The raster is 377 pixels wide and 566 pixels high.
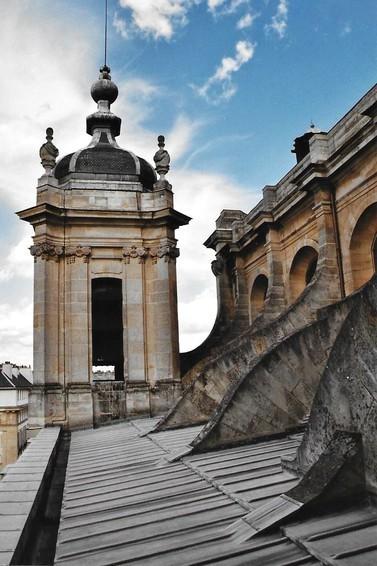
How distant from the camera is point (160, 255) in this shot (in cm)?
1592

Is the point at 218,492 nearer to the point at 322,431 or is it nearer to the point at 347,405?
the point at 322,431

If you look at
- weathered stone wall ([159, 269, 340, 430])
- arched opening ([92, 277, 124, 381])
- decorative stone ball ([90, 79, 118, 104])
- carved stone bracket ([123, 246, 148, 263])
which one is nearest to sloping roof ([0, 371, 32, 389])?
arched opening ([92, 277, 124, 381])

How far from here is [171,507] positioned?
15.0 feet

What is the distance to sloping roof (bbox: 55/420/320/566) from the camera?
3.41 meters

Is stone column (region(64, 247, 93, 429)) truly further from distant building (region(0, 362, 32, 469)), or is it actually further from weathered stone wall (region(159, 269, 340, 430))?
distant building (region(0, 362, 32, 469))

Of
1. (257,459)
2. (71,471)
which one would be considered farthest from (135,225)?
(257,459)

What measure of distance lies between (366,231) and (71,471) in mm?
8659

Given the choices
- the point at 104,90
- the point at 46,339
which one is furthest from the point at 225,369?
the point at 104,90

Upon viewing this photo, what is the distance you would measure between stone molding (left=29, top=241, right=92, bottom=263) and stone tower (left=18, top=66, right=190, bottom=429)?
28mm

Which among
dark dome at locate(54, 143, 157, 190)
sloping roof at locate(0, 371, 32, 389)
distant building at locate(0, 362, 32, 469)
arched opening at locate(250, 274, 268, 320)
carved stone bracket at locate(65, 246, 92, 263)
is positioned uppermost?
dark dome at locate(54, 143, 157, 190)

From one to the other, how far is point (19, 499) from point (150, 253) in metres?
11.3

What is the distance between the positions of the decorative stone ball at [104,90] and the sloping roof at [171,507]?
14.5 metres

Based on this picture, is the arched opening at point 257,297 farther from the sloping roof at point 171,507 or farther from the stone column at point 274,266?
the sloping roof at point 171,507

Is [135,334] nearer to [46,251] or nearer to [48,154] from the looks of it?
[46,251]
